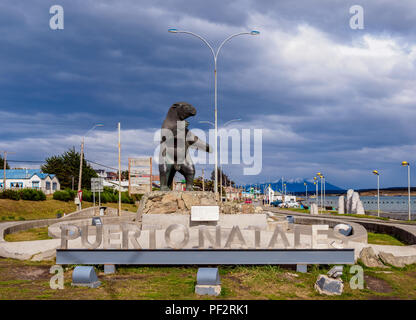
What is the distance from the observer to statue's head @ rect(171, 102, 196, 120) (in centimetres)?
1852

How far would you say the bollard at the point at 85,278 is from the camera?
8.27 meters

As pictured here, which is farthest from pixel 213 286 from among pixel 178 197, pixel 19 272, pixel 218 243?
pixel 178 197

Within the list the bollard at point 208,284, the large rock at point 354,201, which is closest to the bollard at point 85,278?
the bollard at point 208,284

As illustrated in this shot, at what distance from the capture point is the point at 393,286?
8867mm

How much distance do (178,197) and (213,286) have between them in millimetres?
10102

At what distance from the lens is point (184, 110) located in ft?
60.7

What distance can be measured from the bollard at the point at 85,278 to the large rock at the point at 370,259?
6507 millimetres

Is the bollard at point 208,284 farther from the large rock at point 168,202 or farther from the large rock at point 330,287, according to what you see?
the large rock at point 168,202

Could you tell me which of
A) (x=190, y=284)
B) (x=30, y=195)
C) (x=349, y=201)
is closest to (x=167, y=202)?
(x=190, y=284)

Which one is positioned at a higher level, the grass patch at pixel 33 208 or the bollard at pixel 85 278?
the bollard at pixel 85 278

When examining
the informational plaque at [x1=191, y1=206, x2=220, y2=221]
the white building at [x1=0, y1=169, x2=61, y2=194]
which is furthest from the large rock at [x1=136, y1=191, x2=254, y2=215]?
the white building at [x1=0, y1=169, x2=61, y2=194]

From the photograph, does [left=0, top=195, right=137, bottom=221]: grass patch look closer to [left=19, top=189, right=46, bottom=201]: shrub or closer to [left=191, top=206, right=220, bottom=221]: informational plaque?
[left=19, top=189, right=46, bottom=201]: shrub

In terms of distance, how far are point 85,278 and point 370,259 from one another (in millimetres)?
6942

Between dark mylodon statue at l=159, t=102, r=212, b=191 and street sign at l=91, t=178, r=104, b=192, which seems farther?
street sign at l=91, t=178, r=104, b=192
